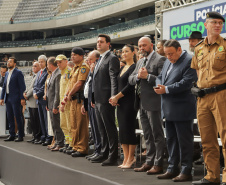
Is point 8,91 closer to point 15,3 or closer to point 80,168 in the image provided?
point 80,168

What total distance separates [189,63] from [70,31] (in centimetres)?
3012

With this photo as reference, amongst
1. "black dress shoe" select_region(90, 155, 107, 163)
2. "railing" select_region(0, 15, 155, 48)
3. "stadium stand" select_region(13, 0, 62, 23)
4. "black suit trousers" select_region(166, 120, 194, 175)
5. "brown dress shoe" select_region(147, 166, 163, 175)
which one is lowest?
"black dress shoe" select_region(90, 155, 107, 163)

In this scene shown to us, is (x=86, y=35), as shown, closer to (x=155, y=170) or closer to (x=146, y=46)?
(x=146, y=46)

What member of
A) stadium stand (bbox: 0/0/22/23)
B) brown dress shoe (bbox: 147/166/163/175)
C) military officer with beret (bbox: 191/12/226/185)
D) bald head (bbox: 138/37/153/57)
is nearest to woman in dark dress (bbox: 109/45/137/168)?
bald head (bbox: 138/37/153/57)

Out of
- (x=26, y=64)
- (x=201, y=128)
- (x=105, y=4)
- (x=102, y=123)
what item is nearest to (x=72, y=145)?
(x=102, y=123)

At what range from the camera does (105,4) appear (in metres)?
26.5

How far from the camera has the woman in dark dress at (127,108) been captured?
4.42 meters

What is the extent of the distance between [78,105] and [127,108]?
3.79 ft

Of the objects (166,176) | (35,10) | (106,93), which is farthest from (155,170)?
(35,10)

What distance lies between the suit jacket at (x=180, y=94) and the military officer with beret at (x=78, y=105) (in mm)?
1846

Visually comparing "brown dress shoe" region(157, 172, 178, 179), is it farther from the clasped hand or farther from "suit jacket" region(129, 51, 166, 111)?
the clasped hand

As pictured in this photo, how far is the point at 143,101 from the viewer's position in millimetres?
4086

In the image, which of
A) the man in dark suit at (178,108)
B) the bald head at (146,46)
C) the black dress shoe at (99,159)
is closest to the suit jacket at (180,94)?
the man in dark suit at (178,108)

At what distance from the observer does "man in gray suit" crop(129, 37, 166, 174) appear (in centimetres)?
399
